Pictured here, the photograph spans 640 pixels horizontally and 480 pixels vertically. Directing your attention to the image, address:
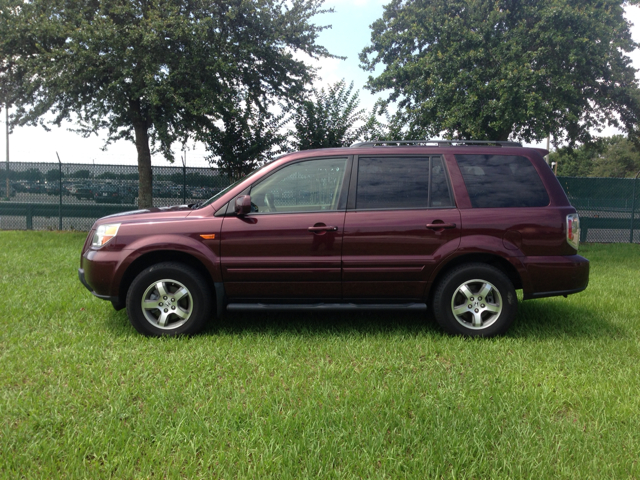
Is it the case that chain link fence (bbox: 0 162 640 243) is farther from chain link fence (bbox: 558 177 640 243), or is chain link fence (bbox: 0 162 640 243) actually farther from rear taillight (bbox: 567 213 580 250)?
rear taillight (bbox: 567 213 580 250)

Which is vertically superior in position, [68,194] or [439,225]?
[68,194]

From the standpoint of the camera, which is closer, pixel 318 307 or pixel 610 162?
pixel 318 307

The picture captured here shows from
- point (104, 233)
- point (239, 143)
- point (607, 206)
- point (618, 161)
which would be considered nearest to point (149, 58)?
point (239, 143)

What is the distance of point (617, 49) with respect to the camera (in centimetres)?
1639

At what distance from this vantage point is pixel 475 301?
4.43m

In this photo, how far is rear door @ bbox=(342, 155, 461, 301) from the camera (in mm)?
4391

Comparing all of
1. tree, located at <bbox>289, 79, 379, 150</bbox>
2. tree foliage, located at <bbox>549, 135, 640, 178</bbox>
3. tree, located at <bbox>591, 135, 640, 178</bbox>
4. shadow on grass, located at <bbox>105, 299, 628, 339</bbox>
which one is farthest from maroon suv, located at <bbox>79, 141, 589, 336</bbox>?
tree, located at <bbox>591, 135, 640, 178</bbox>

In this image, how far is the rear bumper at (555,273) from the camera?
14.4 feet

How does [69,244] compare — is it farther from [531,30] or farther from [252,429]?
[531,30]

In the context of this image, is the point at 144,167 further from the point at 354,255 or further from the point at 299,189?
the point at 354,255

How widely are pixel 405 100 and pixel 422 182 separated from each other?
1480 cm

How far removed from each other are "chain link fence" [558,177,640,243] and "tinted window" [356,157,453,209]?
11367 millimetres

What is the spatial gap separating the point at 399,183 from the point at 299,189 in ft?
3.23

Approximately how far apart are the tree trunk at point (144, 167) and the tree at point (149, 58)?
0.11 feet
